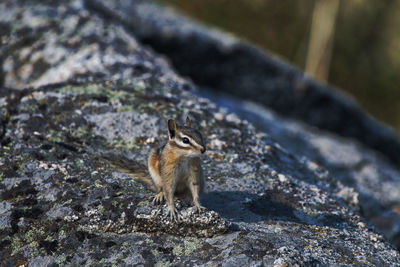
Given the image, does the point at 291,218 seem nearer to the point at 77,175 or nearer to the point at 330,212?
the point at 330,212

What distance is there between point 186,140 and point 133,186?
0.62 m

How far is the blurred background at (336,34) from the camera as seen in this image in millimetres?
15703

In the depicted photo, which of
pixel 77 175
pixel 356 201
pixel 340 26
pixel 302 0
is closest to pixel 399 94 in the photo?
pixel 340 26

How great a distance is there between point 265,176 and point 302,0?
13.3m

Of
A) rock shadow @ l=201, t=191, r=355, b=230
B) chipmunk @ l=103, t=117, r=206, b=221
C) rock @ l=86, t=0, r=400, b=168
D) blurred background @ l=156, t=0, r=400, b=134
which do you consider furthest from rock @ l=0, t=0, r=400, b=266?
blurred background @ l=156, t=0, r=400, b=134

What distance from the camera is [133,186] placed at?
3914mm

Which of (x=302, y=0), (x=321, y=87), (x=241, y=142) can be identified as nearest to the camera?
(x=241, y=142)

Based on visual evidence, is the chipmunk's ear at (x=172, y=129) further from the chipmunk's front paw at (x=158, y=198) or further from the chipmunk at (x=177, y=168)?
the chipmunk's front paw at (x=158, y=198)

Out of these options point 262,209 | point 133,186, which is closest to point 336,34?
point 262,209

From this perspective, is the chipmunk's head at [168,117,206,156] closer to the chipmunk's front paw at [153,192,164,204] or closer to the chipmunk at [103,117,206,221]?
the chipmunk at [103,117,206,221]

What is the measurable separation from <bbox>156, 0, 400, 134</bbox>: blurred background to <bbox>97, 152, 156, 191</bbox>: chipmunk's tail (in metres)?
12.0

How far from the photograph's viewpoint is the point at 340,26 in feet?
55.4

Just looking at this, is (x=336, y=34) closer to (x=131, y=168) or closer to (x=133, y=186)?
(x=131, y=168)

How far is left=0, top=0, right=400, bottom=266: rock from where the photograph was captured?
3246 millimetres
